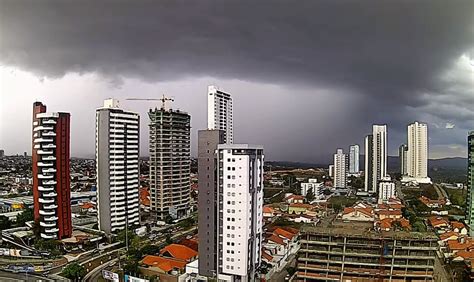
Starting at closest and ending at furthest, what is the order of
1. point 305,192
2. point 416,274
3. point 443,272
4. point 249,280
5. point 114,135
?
point 416,274, point 249,280, point 443,272, point 114,135, point 305,192

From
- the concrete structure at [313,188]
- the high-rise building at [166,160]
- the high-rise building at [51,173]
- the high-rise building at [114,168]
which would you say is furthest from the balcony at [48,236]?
the concrete structure at [313,188]

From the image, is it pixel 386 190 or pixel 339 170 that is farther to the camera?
pixel 339 170

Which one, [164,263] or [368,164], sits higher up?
[368,164]

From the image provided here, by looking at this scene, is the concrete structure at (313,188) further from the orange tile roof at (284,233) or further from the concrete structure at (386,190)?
the orange tile roof at (284,233)

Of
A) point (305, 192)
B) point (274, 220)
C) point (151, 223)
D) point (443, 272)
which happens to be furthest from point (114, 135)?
point (305, 192)

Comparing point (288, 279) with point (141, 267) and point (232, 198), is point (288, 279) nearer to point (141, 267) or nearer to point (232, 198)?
point (232, 198)

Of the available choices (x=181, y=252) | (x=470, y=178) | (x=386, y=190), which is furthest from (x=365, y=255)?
(x=386, y=190)

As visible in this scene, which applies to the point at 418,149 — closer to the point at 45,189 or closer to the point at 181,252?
the point at 181,252
